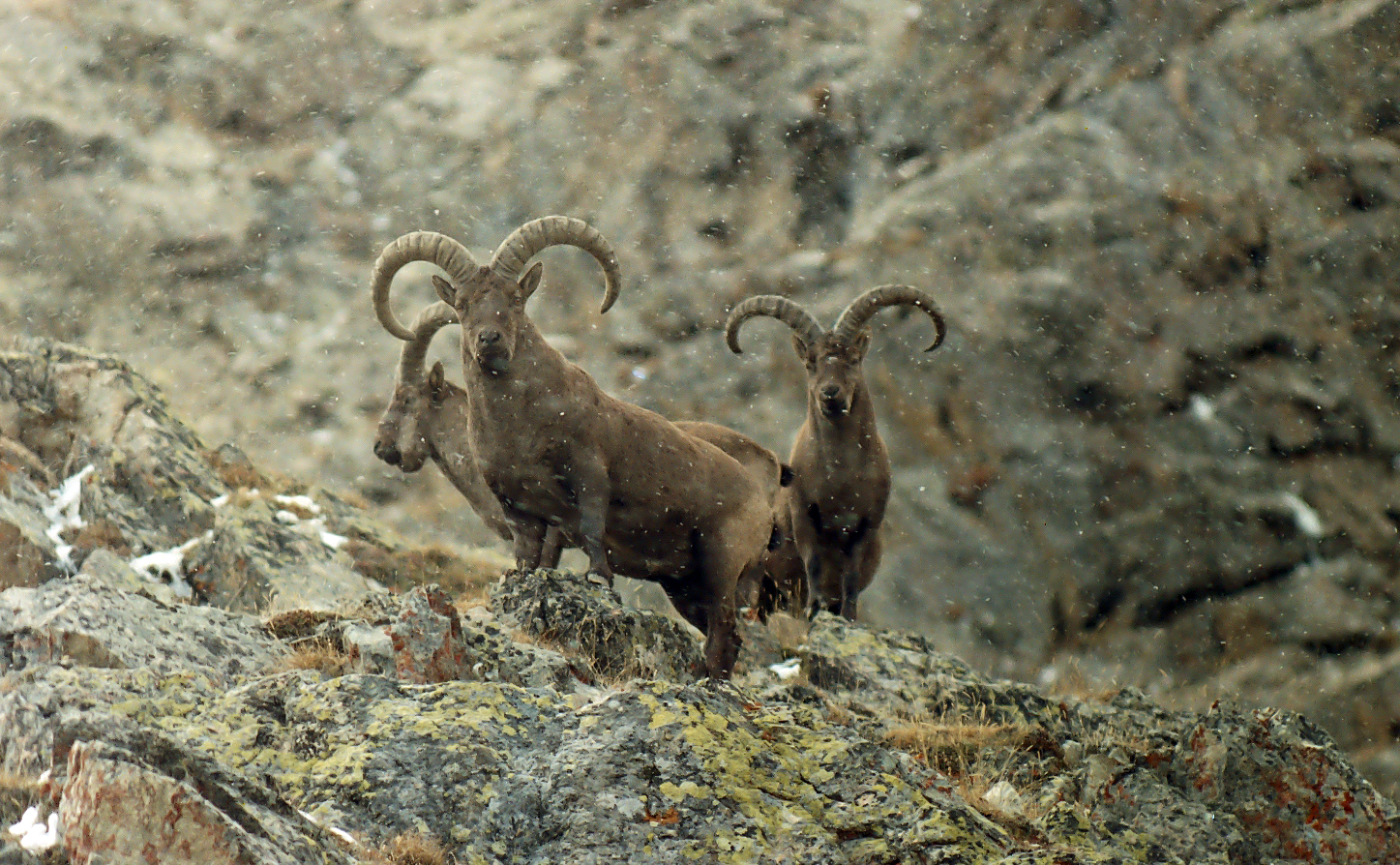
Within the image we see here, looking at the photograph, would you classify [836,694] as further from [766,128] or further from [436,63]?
[436,63]

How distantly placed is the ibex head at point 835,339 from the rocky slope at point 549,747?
9.53ft

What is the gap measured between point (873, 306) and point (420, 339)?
4.65 metres

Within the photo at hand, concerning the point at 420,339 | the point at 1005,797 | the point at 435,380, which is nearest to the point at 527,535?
the point at 435,380

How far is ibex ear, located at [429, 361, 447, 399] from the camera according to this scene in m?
13.3

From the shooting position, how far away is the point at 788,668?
36.2 feet

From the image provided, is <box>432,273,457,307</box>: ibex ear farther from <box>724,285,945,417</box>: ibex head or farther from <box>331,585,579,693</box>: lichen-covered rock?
<box>724,285,945,417</box>: ibex head

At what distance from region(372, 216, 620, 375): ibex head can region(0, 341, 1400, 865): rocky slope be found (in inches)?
68.1

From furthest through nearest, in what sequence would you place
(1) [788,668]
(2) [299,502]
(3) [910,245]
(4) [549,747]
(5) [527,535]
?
(3) [910,245] → (2) [299,502] → (1) [788,668] → (5) [527,535] → (4) [549,747]

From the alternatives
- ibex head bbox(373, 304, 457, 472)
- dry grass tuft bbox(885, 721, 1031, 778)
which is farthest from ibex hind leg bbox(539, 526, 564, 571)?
ibex head bbox(373, 304, 457, 472)

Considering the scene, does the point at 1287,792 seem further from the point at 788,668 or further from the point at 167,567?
the point at 167,567

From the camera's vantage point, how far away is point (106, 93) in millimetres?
34812

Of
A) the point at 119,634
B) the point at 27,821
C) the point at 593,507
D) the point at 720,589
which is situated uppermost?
the point at 27,821

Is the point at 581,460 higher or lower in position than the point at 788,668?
higher

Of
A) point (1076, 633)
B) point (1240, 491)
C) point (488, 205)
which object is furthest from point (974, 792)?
point (488, 205)
